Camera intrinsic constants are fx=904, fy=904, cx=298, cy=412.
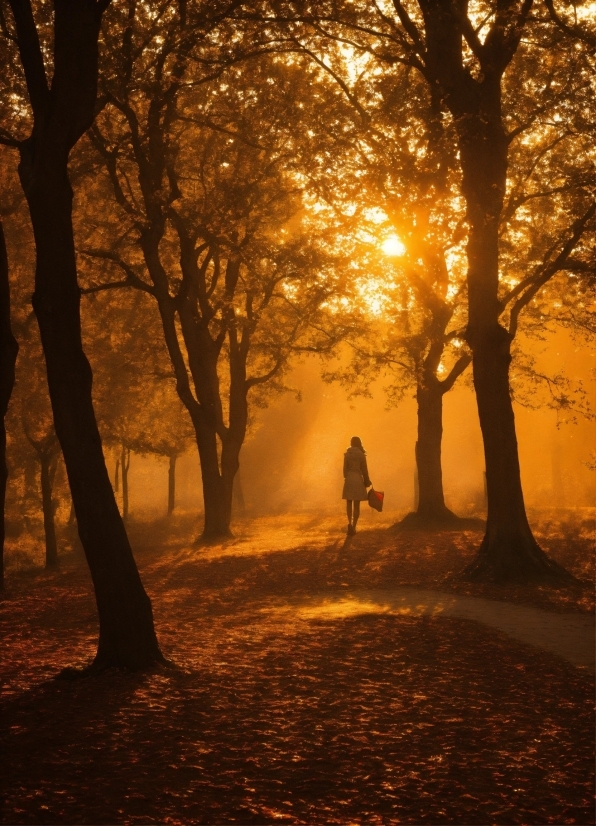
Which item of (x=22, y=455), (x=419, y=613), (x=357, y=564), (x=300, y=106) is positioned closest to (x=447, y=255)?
(x=300, y=106)

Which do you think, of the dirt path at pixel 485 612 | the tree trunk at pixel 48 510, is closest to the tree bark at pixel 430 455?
the tree trunk at pixel 48 510

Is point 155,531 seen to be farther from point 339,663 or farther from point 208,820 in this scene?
point 208,820

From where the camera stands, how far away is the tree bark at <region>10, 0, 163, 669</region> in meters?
8.38

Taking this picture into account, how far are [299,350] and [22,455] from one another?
11.3 m

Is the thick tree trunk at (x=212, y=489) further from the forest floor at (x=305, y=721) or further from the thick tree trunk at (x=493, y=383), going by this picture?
the forest floor at (x=305, y=721)

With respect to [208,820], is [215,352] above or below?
above

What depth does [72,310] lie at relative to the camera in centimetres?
848

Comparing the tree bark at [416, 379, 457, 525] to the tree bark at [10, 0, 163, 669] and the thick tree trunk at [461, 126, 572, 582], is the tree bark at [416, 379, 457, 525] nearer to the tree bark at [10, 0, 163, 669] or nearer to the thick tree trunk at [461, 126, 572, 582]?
the thick tree trunk at [461, 126, 572, 582]

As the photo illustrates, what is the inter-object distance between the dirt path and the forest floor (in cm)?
11

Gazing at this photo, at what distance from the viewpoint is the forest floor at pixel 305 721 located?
5.12m

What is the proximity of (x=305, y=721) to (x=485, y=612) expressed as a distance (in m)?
5.63

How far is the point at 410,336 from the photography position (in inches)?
1038

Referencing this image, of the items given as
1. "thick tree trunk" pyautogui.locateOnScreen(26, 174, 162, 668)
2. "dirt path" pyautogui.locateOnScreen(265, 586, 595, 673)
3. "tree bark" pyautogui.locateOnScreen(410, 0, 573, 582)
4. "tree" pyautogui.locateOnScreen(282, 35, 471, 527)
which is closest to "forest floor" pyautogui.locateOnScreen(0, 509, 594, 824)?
"dirt path" pyautogui.locateOnScreen(265, 586, 595, 673)

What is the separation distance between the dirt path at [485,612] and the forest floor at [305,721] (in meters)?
0.11
